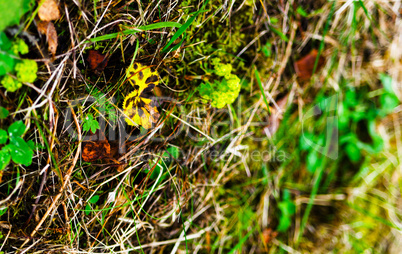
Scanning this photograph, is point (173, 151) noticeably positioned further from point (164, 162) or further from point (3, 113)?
point (3, 113)

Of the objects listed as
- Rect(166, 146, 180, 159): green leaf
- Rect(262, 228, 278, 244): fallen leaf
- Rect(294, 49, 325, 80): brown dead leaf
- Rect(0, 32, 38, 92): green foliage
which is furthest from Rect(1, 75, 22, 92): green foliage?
Rect(262, 228, 278, 244): fallen leaf

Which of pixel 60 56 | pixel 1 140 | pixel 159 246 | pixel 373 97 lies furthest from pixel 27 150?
pixel 373 97

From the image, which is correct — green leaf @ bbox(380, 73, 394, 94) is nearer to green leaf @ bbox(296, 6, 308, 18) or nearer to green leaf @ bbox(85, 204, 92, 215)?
green leaf @ bbox(296, 6, 308, 18)

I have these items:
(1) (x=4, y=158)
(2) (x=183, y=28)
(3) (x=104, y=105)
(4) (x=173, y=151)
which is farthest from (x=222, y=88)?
(1) (x=4, y=158)

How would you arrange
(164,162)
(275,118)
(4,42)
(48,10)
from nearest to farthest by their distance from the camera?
(4,42), (48,10), (164,162), (275,118)

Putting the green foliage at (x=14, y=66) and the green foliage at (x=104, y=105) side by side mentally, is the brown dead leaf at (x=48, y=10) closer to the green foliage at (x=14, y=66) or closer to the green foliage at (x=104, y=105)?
the green foliage at (x=14, y=66)
